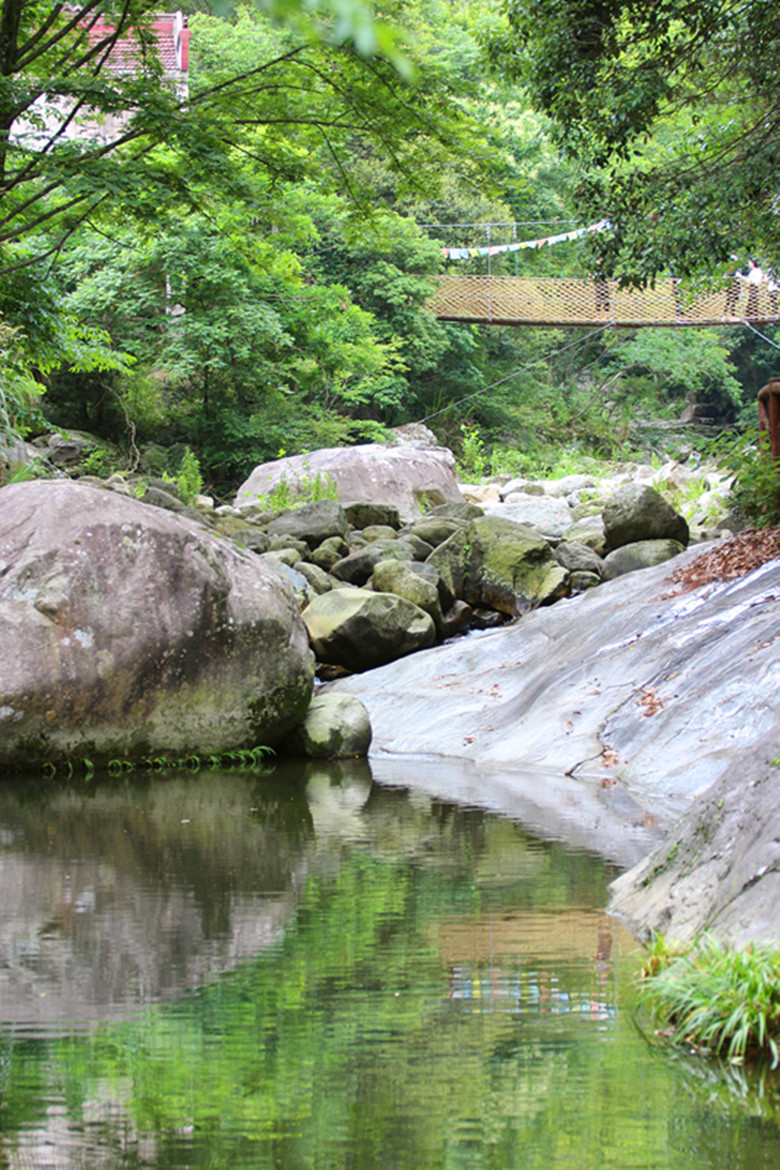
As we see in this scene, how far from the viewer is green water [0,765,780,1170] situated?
6.93 ft

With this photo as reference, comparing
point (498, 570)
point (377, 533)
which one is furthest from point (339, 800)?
point (377, 533)

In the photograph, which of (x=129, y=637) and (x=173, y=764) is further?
(x=173, y=764)

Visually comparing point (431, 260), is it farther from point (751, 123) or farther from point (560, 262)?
point (751, 123)

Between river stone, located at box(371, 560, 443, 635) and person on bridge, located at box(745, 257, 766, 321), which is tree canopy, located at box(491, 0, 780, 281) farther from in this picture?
person on bridge, located at box(745, 257, 766, 321)

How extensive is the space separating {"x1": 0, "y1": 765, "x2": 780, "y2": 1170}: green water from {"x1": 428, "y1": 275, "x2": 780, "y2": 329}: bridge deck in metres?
19.8

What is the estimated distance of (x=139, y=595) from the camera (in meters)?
7.58

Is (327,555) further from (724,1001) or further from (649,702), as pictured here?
(724,1001)

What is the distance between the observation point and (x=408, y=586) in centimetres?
1129

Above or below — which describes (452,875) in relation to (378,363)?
below

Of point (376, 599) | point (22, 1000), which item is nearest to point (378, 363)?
point (376, 599)

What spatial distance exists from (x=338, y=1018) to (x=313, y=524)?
11190 millimetres

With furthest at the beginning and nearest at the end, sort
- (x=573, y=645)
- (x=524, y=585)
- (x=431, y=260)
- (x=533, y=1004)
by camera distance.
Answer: (x=431, y=260) < (x=524, y=585) < (x=573, y=645) < (x=533, y=1004)

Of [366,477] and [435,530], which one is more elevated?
[366,477]

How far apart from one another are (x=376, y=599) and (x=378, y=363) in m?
13.2
